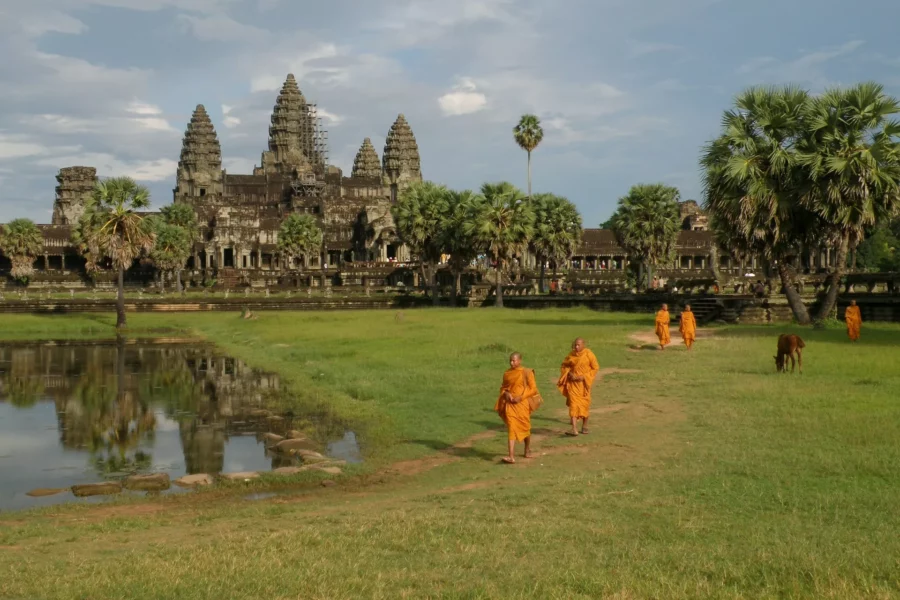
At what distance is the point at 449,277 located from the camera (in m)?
92.3

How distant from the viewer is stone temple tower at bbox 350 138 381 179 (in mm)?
149500

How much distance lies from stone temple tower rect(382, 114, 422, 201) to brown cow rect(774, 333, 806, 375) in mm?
114077

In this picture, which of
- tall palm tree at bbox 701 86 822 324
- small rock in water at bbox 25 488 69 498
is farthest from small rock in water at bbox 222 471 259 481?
tall palm tree at bbox 701 86 822 324

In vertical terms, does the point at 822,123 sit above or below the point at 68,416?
above

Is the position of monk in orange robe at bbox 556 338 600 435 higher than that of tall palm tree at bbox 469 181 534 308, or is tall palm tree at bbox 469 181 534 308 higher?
tall palm tree at bbox 469 181 534 308

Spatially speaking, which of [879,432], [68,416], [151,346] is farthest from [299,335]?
[879,432]

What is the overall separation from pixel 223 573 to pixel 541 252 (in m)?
68.6

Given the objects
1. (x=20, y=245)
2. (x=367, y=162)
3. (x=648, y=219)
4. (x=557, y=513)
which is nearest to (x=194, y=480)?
(x=557, y=513)

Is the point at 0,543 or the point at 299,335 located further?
the point at 299,335

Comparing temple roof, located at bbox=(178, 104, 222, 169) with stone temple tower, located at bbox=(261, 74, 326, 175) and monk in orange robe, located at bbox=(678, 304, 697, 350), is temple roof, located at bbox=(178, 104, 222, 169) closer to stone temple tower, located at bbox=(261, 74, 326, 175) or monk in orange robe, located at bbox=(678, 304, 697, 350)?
stone temple tower, located at bbox=(261, 74, 326, 175)

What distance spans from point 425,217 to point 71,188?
8173 centimetres

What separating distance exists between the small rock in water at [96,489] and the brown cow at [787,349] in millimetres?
14496

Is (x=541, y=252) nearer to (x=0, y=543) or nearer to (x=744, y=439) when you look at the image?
(x=744, y=439)

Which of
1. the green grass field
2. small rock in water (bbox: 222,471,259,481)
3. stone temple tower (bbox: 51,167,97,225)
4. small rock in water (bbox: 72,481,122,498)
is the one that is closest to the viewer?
the green grass field
